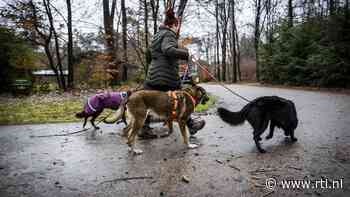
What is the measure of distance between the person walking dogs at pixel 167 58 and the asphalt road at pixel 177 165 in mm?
1126

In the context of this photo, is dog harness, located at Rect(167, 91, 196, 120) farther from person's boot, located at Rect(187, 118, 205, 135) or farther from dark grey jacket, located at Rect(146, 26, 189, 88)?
person's boot, located at Rect(187, 118, 205, 135)

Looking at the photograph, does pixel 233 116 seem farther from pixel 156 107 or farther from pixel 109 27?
pixel 109 27

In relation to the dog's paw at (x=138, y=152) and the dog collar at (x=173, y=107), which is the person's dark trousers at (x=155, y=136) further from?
the dog's paw at (x=138, y=152)

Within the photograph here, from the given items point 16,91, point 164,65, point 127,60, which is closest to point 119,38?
point 127,60

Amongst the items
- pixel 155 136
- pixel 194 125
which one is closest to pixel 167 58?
pixel 194 125

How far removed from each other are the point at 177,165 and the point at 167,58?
6.87 feet

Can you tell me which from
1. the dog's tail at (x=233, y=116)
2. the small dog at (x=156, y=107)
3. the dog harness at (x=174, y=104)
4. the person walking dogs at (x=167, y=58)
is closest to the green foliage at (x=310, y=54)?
the dog's tail at (x=233, y=116)

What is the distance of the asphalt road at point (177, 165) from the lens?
296cm

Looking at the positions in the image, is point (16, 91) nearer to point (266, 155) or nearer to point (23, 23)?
point (23, 23)

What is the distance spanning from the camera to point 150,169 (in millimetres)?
3609

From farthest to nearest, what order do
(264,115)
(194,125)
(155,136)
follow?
1. (155,136)
2. (194,125)
3. (264,115)

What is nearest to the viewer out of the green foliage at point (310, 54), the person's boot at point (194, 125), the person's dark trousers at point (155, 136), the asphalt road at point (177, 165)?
the asphalt road at point (177, 165)

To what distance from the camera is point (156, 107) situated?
4.51 metres

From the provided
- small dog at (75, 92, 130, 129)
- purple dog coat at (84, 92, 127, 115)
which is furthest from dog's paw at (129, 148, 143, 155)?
purple dog coat at (84, 92, 127, 115)
